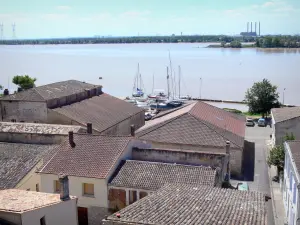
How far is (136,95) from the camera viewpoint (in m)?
73.2

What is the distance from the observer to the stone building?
41.4ft

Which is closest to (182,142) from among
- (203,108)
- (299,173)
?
(203,108)

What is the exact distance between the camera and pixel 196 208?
12.9m

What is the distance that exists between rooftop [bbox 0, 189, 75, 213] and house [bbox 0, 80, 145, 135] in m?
13.9

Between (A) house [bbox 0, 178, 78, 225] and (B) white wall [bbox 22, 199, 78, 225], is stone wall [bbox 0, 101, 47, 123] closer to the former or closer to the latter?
(A) house [bbox 0, 178, 78, 225]

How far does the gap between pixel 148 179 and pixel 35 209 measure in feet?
20.8

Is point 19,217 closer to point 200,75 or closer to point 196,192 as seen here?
point 196,192

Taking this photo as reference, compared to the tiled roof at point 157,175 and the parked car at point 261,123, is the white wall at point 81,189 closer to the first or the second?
the tiled roof at point 157,175

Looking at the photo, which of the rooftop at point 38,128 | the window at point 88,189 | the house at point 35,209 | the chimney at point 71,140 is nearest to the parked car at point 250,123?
the rooftop at point 38,128

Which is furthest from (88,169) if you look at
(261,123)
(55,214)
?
(261,123)

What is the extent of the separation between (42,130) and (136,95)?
48973 mm

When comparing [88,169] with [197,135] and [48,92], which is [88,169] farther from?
[48,92]

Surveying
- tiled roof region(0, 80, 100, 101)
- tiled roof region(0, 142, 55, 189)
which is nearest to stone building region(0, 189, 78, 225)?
tiled roof region(0, 142, 55, 189)

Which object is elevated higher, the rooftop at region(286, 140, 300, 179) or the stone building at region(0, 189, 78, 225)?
the rooftop at region(286, 140, 300, 179)
